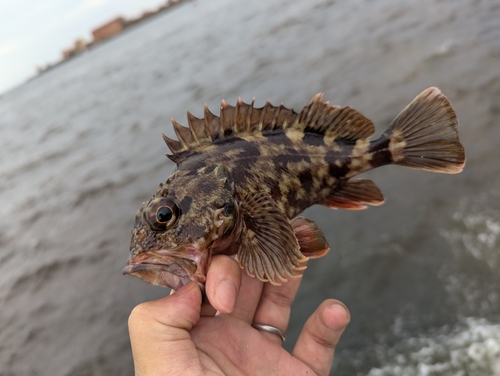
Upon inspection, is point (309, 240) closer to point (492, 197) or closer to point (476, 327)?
point (476, 327)

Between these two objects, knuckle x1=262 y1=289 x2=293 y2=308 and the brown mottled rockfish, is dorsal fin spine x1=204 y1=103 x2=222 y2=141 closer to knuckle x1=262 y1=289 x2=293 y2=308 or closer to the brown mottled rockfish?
the brown mottled rockfish

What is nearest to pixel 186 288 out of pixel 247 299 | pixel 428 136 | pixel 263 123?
pixel 247 299

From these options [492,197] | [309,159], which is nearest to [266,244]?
[309,159]

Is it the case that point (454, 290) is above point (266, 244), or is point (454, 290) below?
below

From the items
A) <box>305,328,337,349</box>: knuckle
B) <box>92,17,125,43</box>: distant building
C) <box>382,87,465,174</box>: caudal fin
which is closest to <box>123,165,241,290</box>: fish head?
<box>305,328,337,349</box>: knuckle

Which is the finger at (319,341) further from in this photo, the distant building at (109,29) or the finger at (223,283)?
the distant building at (109,29)

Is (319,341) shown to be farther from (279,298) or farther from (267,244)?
(267,244)
